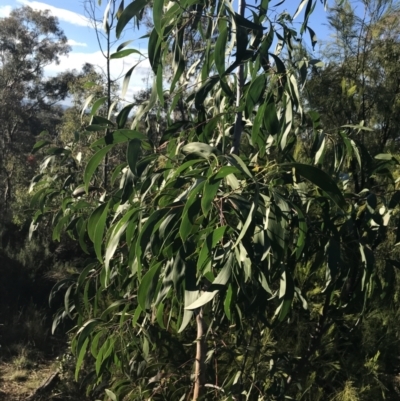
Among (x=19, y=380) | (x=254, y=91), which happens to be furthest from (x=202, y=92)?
(x=19, y=380)

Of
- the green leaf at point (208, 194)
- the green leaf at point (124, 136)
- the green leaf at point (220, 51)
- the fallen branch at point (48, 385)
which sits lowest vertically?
the fallen branch at point (48, 385)

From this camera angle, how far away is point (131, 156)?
99cm

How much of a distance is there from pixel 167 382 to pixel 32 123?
15.6m

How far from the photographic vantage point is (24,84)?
51.6 feet

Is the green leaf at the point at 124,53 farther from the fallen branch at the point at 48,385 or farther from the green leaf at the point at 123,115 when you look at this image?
the fallen branch at the point at 48,385

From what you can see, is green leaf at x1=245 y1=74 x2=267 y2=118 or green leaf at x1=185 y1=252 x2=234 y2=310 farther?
green leaf at x1=245 y1=74 x2=267 y2=118

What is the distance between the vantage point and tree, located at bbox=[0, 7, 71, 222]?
13.8 m

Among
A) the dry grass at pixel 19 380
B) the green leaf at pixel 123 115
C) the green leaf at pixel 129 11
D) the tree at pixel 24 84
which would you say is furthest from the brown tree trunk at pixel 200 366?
the tree at pixel 24 84

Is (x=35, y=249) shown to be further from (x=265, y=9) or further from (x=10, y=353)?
(x=265, y=9)

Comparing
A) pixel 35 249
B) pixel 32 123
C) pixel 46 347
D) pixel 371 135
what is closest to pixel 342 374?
pixel 371 135

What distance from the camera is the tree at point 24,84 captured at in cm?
1383

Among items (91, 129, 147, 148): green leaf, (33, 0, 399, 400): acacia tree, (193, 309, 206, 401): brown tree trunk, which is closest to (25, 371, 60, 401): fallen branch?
(33, 0, 399, 400): acacia tree

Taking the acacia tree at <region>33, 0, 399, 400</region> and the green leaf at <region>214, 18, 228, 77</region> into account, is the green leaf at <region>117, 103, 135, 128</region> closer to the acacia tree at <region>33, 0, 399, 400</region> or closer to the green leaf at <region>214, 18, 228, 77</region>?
the acacia tree at <region>33, 0, 399, 400</region>

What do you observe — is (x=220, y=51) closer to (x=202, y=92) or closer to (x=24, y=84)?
(x=202, y=92)
